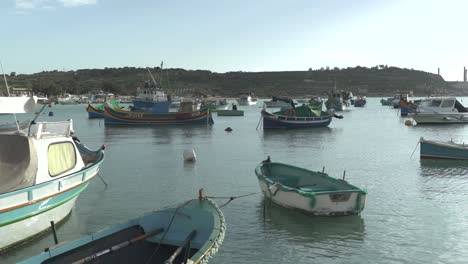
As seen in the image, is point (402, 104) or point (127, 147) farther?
point (402, 104)

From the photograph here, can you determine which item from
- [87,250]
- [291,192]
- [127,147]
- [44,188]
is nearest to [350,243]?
[291,192]

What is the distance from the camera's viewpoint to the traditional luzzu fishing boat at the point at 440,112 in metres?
52.0

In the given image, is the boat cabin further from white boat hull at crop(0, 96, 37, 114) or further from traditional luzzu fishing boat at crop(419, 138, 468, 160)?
traditional luzzu fishing boat at crop(419, 138, 468, 160)

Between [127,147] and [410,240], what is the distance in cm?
2620

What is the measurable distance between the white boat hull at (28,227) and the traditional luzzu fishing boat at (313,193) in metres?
6.37

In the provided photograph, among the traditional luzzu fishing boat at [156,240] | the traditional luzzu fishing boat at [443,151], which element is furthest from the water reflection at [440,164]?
the traditional luzzu fishing boat at [156,240]

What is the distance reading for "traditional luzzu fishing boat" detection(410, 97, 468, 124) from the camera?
52031 millimetres

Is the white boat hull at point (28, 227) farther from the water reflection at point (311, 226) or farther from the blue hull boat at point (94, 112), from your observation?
the blue hull boat at point (94, 112)

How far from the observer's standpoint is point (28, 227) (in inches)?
468

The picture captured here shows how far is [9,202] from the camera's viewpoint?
10.7 m

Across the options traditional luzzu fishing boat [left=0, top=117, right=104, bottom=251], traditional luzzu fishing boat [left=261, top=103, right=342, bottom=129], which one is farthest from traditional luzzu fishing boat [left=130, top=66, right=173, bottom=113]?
traditional luzzu fishing boat [left=0, top=117, right=104, bottom=251]

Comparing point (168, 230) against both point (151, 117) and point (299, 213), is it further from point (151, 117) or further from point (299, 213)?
point (151, 117)

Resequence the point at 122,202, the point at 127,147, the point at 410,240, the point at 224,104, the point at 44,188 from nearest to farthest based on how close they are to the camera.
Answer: the point at 44,188 < the point at 410,240 < the point at 122,202 < the point at 127,147 < the point at 224,104

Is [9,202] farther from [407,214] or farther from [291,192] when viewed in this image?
[407,214]
